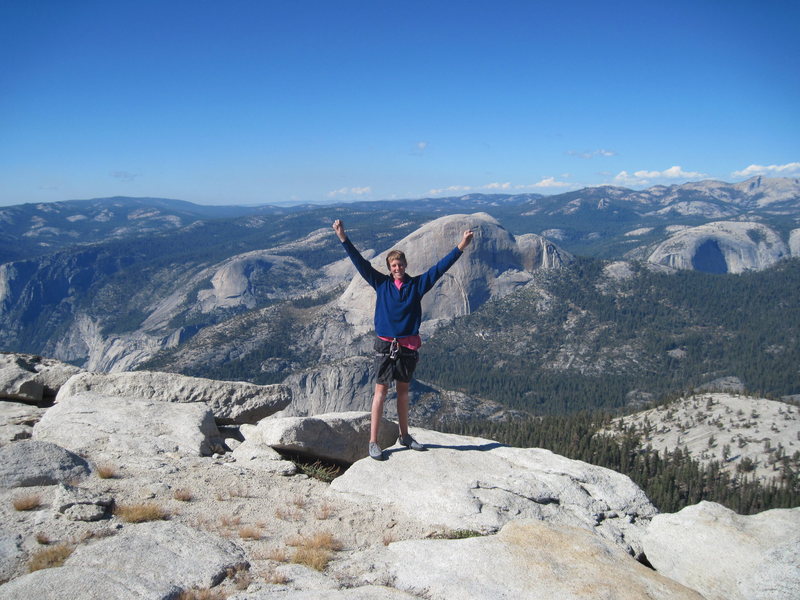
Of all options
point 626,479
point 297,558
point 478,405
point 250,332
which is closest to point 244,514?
point 297,558

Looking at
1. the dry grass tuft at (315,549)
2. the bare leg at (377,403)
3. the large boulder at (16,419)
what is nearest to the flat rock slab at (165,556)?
the dry grass tuft at (315,549)

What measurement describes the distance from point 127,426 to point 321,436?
3.86m

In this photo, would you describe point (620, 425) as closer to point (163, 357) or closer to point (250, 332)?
point (250, 332)

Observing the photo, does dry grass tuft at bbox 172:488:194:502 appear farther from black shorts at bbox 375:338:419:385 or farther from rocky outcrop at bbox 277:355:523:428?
rocky outcrop at bbox 277:355:523:428

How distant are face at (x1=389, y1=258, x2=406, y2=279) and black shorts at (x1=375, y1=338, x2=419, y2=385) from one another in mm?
1169

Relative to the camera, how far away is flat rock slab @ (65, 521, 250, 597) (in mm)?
5012

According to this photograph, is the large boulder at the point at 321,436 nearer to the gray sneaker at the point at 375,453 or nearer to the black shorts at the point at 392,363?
the gray sneaker at the point at 375,453

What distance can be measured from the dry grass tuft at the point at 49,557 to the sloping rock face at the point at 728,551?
278 inches

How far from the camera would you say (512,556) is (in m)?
5.66

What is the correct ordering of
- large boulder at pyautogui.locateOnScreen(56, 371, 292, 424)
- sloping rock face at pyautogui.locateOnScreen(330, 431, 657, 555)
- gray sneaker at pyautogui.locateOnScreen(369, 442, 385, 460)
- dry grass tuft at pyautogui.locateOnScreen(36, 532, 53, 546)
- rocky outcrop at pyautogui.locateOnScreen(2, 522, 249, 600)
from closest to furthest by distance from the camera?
1. rocky outcrop at pyautogui.locateOnScreen(2, 522, 249, 600)
2. dry grass tuft at pyautogui.locateOnScreen(36, 532, 53, 546)
3. sloping rock face at pyautogui.locateOnScreen(330, 431, 657, 555)
4. gray sneaker at pyautogui.locateOnScreen(369, 442, 385, 460)
5. large boulder at pyautogui.locateOnScreen(56, 371, 292, 424)

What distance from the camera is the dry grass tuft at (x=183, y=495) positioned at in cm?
716

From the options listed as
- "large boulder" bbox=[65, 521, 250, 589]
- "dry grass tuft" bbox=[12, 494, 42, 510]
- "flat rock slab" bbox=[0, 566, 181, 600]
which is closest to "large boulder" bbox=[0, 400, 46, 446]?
"dry grass tuft" bbox=[12, 494, 42, 510]

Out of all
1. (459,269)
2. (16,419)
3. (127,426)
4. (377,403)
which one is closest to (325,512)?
(377,403)

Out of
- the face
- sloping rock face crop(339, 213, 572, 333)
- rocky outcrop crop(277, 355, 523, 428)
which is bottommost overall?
rocky outcrop crop(277, 355, 523, 428)
